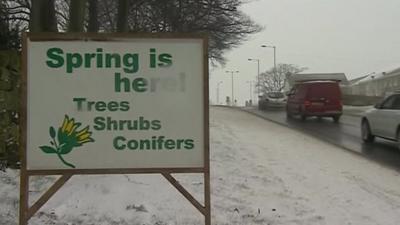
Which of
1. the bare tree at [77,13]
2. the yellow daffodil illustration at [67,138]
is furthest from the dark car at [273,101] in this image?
the yellow daffodil illustration at [67,138]

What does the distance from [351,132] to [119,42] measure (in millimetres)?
16206

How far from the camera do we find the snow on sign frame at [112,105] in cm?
527

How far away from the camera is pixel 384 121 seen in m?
15.4

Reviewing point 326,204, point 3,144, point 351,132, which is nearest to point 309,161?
point 326,204

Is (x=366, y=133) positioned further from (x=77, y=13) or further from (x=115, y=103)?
(x=115, y=103)

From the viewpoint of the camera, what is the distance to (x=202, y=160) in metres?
5.39

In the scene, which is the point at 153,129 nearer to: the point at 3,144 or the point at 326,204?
the point at 3,144

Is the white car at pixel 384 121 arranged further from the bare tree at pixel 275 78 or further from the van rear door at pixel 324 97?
the bare tree at pixel 275 78

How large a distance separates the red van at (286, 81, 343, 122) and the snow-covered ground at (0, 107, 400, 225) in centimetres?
1766

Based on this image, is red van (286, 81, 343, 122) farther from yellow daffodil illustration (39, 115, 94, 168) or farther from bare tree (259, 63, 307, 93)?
bare tree (259, 63, 307, 93)

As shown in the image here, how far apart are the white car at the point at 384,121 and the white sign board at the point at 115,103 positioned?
1041cm

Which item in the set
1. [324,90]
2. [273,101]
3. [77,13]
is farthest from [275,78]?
[77,13]

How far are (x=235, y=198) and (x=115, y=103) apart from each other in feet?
7.69

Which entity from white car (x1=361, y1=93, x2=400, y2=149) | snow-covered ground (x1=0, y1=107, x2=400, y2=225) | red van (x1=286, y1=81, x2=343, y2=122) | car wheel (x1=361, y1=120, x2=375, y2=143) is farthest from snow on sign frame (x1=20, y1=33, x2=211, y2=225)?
red van (x1=286, y1=81, x2=343, y2=122)
